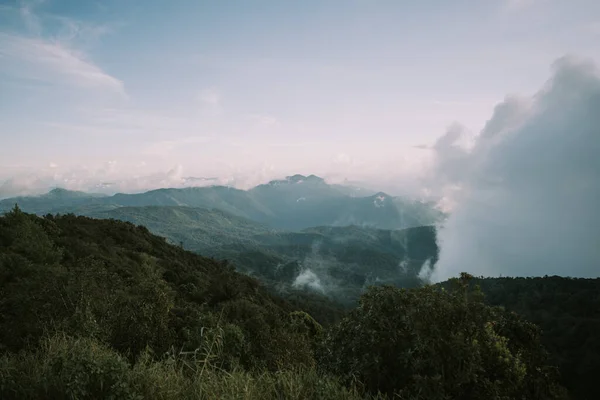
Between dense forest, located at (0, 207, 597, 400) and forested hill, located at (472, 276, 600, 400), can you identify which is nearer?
dense forest, located at (0, 207, 597, 400)

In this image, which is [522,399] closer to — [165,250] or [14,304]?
[14,304]

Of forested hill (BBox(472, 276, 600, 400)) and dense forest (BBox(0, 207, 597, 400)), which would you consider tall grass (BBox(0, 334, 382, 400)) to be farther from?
forested hill (BBox(472, 276, 600, 400))

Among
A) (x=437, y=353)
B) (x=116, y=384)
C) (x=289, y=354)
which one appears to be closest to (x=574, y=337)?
(x=289, y=354)

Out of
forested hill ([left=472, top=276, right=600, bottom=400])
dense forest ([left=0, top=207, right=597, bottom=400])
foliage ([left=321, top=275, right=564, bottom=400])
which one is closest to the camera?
dense forest ([left=0, top=207, right=597, bottom=400])

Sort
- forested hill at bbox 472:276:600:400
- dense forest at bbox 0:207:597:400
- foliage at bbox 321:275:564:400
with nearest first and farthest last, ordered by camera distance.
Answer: dense forest at bbox 0:207:597:400
foliage at bbox 321:275:564:400
forested hill at bbox 472:276:600:400

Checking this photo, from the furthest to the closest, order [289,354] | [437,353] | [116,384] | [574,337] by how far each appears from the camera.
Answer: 1. [574,337]
2. [289,354]
3. [437,353]
4. [116,384]

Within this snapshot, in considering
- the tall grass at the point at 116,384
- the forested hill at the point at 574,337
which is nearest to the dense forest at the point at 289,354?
the tall grass at the point at 116,384

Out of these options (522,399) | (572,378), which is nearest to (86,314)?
(522,399)

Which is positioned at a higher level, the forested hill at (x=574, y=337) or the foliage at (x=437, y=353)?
the foliage at (x=437, y=353)

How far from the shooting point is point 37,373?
7.88m

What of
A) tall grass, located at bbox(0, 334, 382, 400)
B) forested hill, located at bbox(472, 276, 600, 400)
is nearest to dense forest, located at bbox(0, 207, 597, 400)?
tall grass, located at bbox(0, 334, 382, 400)

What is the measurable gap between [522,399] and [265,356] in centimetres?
1192

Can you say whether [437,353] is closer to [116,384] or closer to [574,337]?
[116,384]

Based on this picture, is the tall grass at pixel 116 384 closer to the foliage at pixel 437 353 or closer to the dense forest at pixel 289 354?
the dense forest at pixel 289 354
